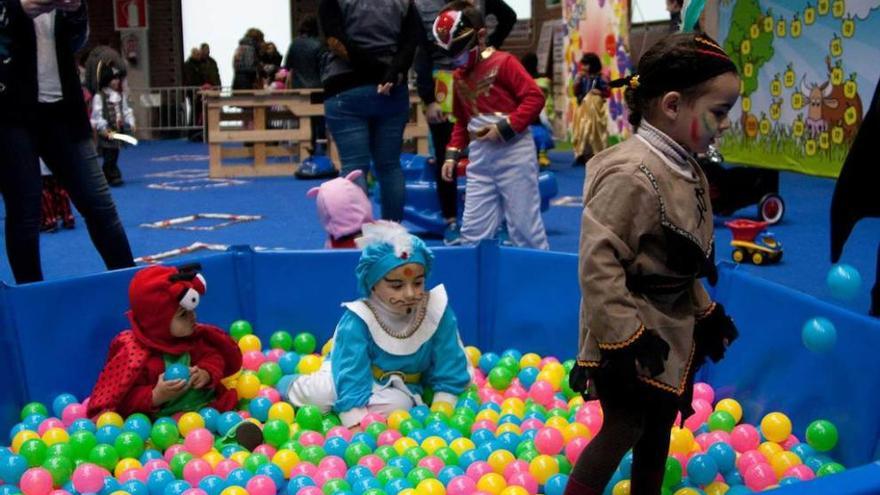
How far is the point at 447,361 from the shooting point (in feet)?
8.80

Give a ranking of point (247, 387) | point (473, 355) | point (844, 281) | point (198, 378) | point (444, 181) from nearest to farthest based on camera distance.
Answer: point (844, 281) < point (198, 378) < point (247, 387) < point (473, 355) < point (444, 181)

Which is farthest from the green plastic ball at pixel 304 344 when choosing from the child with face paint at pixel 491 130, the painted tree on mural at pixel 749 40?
the painted tree on mural at pixel 749 40

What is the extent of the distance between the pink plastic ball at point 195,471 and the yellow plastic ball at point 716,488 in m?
1.10

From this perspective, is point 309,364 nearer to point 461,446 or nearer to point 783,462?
point 461,446

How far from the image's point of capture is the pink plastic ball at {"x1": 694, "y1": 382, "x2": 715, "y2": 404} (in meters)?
2.62

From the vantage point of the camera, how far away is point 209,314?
122 inches

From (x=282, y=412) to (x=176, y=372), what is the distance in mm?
289

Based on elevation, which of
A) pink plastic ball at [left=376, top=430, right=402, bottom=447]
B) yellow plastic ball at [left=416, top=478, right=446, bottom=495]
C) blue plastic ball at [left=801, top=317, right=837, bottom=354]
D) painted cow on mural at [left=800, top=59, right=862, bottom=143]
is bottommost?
pink plastic ball at [left=376, top=430, right=402, bottom=447]

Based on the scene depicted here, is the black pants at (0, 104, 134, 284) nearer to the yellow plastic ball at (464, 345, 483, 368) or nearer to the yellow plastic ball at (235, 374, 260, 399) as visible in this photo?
the yellow plastic ball at (235, 374, 260, 399)

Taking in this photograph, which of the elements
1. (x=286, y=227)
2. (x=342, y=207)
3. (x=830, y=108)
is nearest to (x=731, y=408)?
(x=342, y=207)

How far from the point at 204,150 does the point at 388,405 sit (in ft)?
33.0

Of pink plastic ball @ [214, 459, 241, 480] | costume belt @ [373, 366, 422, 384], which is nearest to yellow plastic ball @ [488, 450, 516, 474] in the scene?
costume belt @ [373, 366, 422, 384]

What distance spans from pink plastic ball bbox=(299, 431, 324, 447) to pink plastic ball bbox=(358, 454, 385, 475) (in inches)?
7.1

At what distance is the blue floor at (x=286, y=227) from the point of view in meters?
4.33
